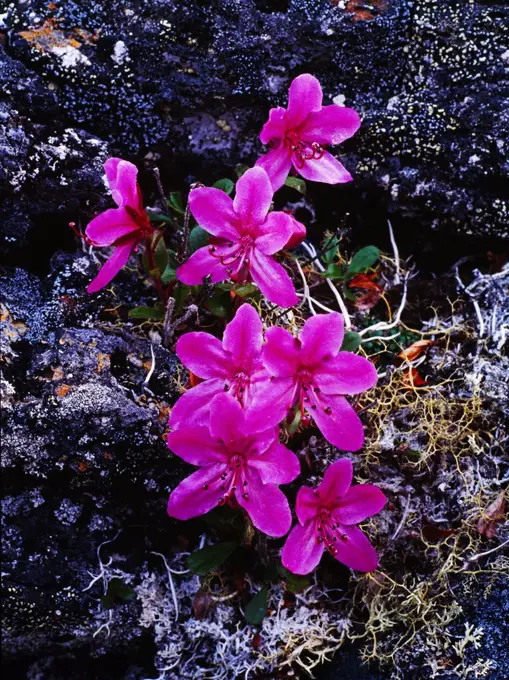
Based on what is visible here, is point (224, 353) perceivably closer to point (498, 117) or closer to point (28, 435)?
point (28, 435)

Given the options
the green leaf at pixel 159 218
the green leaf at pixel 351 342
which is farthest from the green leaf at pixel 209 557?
the green leaf at pixel 159 218

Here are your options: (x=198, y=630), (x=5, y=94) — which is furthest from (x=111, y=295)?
(x=198, y=630)

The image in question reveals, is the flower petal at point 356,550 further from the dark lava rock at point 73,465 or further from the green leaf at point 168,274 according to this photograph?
the green leaf at point 168,274

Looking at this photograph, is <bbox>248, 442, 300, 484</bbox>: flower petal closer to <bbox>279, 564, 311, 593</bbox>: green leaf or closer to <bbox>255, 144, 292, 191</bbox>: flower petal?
<bbox>279, 564, 311, 593</bbox>: green leaf

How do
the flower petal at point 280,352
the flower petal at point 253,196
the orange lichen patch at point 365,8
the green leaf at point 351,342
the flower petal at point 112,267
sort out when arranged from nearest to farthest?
1. the flower petal at point 280,352
2. the flower petal at point 253,196
3. the flower petal at point 112,267
4. the green leaf at point 351,342
5. the orange lichen patch at point 365,8

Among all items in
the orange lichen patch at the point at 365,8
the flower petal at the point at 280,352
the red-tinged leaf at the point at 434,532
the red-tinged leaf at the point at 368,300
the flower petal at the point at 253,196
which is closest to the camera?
the flower petal at the point at 280,352

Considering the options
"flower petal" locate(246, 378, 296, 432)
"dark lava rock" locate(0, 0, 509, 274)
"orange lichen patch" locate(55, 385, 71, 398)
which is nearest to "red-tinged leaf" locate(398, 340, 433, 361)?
"dark lava rock" locate(0, 0, 509, 274)

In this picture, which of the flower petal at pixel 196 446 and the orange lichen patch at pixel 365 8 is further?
the orange lichen patch at pixel 365 8
